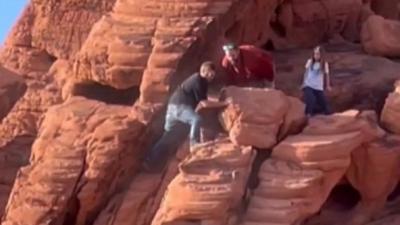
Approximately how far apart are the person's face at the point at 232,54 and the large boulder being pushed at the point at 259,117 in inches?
22.5

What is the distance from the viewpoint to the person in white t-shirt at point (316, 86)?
71.0 ft

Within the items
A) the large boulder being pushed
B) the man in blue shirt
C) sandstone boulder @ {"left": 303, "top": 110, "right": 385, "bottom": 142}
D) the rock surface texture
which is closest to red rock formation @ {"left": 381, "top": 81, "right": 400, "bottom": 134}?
the rock surface texture

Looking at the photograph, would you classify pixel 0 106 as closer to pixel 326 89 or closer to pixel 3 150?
pixel 3 150

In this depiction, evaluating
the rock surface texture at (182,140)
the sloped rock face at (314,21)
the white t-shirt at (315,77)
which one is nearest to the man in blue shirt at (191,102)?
the rock surface texture at (182,140)

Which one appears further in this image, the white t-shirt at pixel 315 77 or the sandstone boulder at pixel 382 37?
the sandstone boulder at pixel 382 37

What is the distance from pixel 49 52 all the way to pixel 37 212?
514cm

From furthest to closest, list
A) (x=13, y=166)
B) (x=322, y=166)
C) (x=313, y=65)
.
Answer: (x=13, y=166) → (x=313, y=65) → (x=322, y=166)

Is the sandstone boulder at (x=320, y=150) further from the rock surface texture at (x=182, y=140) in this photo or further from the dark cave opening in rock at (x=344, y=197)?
the dark cave opening in rock at (x=344, y=197)

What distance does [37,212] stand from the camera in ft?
70.8

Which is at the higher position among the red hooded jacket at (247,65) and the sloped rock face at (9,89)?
the red hooded jacket at (247,65)

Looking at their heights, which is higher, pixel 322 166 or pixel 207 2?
pixel 207 2

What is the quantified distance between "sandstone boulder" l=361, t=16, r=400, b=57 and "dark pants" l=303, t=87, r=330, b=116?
2898mm

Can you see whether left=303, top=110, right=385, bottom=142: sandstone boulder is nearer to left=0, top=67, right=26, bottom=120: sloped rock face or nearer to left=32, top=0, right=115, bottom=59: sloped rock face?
left=0, top=67, right=26, bottom=120: sloped rock face

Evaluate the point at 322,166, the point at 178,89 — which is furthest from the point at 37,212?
the point at 322,166
